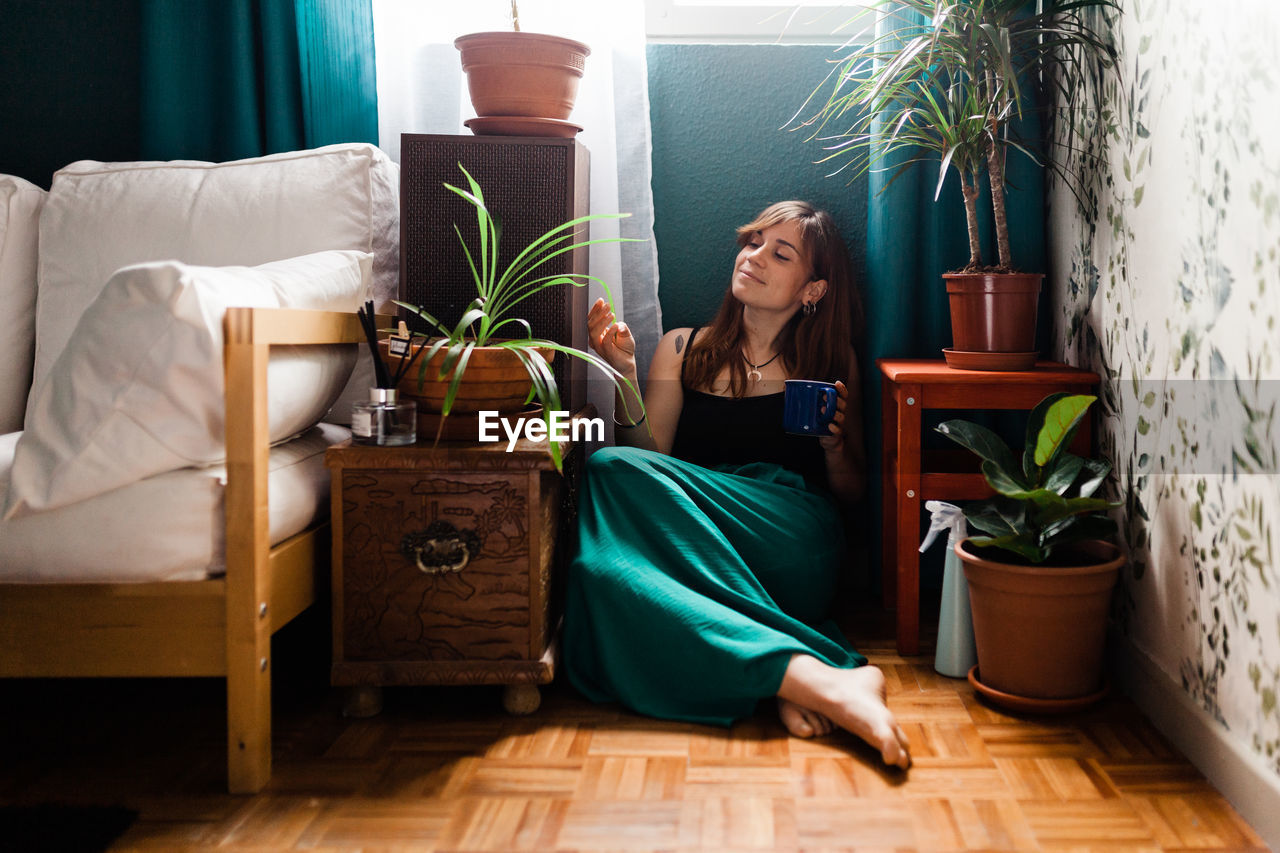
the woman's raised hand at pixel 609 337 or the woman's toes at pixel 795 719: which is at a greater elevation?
the woman's raised hand at pixel 609 337

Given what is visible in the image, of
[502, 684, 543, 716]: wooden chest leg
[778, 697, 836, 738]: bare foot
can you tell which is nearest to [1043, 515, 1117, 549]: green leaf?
[778, 697, 836, 738]: bare foot

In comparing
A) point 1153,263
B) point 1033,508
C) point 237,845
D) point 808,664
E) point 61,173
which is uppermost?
point 61,173

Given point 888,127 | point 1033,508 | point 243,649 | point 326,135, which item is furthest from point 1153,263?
point 326,135

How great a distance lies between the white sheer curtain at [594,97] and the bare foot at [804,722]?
2.70 ft

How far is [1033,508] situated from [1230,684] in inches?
14.0

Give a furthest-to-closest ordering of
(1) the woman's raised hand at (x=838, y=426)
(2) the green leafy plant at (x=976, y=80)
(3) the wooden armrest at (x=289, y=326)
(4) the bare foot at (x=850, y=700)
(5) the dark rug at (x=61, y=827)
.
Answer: (1) the woman's raised hand at (x=838, y=426), (2) the green leafy plant at (x=976, y=80), (4) the bare foot at (x=850, y=700), (3) the wooden armrest at (x=289, y=326), (5) the dark rug at (x=61, y=827)

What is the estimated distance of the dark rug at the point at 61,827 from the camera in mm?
1090

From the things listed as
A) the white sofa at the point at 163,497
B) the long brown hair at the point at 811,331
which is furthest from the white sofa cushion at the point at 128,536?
the long brown hair at the point at 811,331

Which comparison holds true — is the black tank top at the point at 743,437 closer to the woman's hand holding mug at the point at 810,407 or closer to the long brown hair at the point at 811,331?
the long brown hair at the point at 811,331

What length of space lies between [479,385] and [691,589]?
480mm

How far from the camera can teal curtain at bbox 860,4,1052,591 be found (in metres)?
1.90

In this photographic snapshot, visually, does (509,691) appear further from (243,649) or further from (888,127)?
(888,127)

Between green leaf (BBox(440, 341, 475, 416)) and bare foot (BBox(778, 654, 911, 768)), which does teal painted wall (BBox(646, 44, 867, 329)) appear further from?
bare foot (BBox(778, 654, 911, 768))

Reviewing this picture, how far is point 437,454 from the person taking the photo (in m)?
Answer: 1.42
